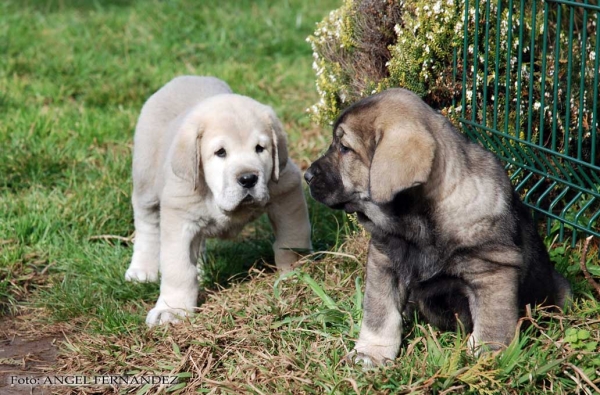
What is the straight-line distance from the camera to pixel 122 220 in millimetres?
6395

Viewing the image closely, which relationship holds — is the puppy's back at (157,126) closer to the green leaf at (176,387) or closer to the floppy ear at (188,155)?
the floppy ear at (188,155)

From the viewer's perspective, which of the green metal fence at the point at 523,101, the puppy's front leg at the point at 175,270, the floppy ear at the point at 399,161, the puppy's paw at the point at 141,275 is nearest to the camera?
the floppy ear at the point at 399,161

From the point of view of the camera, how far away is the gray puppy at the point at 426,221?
3799 mm

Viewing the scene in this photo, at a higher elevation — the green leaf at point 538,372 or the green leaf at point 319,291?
the green leaf at point 538,372

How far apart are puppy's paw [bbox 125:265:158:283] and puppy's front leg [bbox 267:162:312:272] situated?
0.86 m

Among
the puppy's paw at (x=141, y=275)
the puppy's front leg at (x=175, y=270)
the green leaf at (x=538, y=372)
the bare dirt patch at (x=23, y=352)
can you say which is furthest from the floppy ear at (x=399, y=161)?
the puppy's paw at (x=141, y=275)

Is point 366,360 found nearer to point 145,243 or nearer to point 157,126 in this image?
point 145,243

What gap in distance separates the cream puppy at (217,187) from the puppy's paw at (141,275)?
0.39 meters

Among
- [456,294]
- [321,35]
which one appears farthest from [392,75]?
[456,294]

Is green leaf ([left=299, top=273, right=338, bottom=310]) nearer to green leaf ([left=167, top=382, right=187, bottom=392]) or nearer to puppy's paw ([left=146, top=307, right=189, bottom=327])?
puppy's paw ([left=146, top=307, right=189, bottom=327])

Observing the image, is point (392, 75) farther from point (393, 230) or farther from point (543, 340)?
point (543, 340)

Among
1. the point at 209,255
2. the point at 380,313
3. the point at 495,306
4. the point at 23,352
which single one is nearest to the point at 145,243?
the point at 209,255

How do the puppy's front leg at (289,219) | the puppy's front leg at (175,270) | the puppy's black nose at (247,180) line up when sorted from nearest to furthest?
the puppy's black nose at (247,180) < the puppy's front leg at (175,270) < the puppy's front leg at (289,219)

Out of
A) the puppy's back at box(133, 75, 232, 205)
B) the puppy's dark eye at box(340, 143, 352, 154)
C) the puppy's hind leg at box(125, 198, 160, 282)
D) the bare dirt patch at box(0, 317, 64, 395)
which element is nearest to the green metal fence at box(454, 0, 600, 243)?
the puppy's dark eye at box(340, 143, 352, 154)
